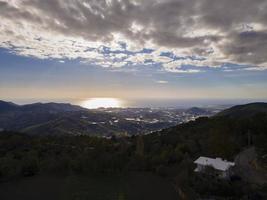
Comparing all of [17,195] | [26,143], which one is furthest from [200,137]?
[26,143]

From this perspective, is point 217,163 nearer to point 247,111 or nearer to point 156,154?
point 156,154

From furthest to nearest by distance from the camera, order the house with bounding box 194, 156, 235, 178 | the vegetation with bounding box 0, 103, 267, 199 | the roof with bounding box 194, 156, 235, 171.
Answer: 1. the vegetation with bounding box 0, 103, 267, 199
2. the roof with bounding box 194, 156, 235, 171
3. the house with bounding box 194, 156, 235, 178

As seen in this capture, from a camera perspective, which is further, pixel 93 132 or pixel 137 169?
pixel 93 132

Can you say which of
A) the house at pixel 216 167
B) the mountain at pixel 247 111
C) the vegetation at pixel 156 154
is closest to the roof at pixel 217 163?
the house at pixel 216 167

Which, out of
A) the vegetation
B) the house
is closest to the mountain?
the vegetation

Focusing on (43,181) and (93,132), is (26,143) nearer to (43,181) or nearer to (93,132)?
(43,181)

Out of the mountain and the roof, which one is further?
the mountain

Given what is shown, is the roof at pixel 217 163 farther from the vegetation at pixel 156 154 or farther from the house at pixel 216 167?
the vegetation at pixel 156 154

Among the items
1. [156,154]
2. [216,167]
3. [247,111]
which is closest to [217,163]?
[216,167]

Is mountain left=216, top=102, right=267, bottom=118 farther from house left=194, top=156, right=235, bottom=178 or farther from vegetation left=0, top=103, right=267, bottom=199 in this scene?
house left=194, top=156, right=235, bottom=178
